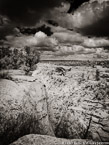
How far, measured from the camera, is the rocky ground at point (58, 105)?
9.66ft

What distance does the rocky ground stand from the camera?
2943mm

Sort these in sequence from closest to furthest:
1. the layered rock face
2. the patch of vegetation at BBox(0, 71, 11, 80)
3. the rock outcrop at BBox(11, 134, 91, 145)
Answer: the rock outcrop at BBox(11, 134, 91, 145)
the layered rock face
the patch of vegetation at BBox(0, 71, 11, 80)

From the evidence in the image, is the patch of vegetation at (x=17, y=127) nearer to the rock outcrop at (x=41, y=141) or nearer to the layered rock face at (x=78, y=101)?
the rock outcrop at (x=41, y=141)

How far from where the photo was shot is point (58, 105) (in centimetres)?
376

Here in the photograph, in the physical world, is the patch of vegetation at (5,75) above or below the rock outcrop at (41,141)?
above

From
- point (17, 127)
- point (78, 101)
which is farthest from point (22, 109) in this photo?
point (78, 101)

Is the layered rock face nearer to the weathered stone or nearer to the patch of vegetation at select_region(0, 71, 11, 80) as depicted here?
the weathered stone

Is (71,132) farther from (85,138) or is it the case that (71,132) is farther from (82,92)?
(82,92)

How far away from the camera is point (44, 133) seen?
341 cm

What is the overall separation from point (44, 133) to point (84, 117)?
3.68 ft

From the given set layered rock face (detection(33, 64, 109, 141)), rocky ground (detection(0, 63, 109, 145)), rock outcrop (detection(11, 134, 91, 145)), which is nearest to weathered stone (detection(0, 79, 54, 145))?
rocky ground (detection(0, 63, 109, 145))

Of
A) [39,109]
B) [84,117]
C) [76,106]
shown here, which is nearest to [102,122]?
[84,117]

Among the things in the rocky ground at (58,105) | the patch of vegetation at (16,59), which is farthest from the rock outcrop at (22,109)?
the patch of vegetation at (16,59)

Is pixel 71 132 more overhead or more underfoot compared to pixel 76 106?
more underfoot
